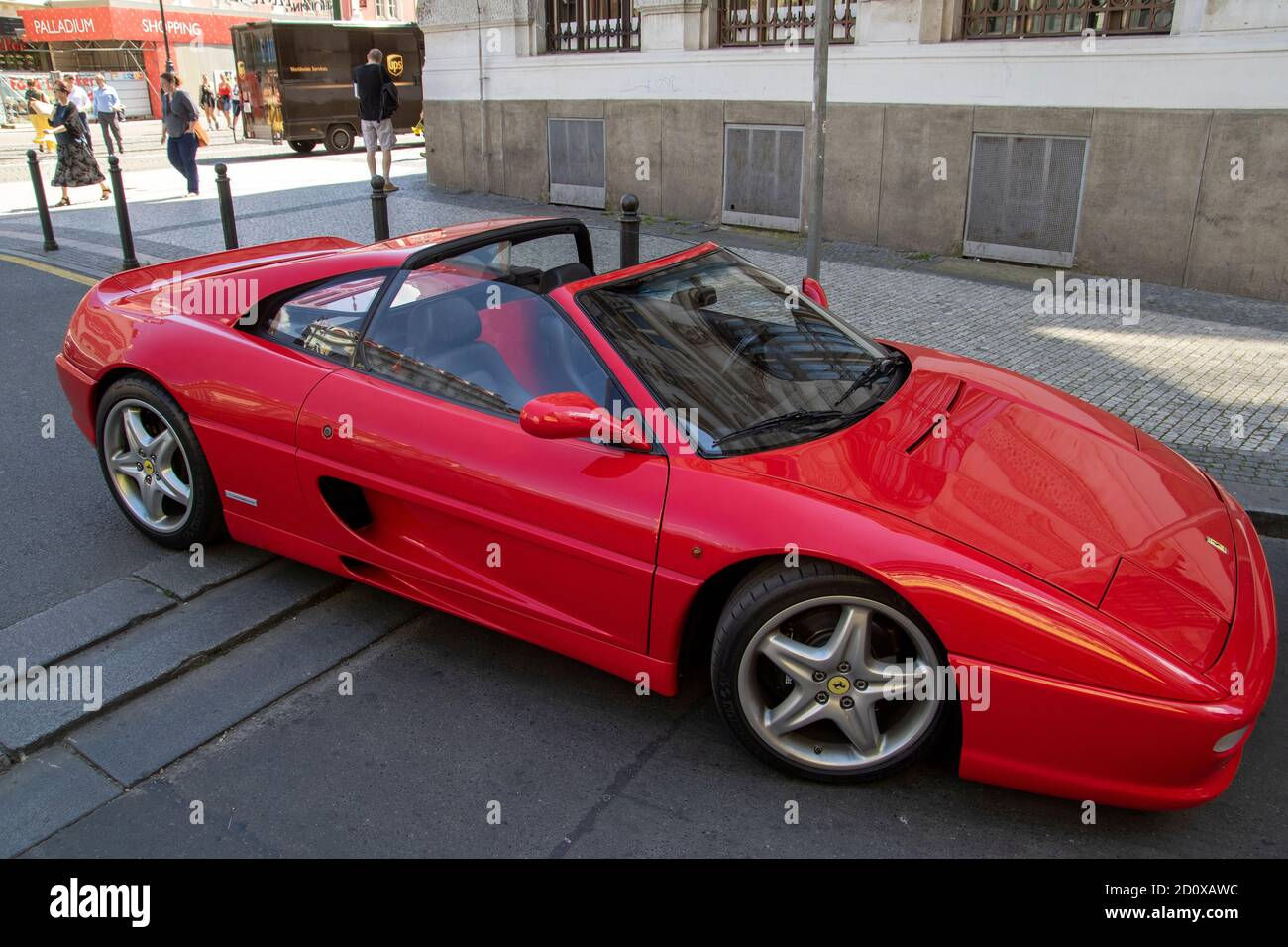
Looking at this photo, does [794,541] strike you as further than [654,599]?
No

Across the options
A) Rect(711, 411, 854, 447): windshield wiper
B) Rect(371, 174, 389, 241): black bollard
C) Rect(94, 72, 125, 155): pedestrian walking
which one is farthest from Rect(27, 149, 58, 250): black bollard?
Rect(94, 72, 125, 155): pedestrian walking

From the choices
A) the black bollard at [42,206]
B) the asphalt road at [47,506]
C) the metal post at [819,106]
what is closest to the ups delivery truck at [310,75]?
the black bollard at [42,206]

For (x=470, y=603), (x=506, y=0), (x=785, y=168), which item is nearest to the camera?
(x=470, y=603)

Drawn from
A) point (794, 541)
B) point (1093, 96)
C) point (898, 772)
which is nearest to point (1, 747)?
point (794, 541)

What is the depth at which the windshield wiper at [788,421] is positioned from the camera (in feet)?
10.3

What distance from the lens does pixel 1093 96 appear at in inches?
356

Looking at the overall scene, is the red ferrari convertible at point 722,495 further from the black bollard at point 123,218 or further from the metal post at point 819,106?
the black bollard at point 123,218

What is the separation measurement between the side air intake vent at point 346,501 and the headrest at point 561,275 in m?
0.98

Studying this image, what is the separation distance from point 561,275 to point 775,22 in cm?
883

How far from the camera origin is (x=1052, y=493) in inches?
121

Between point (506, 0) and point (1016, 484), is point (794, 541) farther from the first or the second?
point (506, 0)

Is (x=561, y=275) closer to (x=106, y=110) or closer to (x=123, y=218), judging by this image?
(x=123, y=218)
